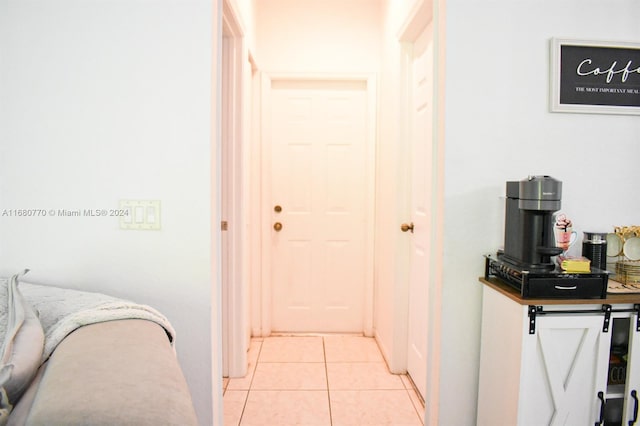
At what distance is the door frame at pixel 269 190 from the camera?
3.31 meters

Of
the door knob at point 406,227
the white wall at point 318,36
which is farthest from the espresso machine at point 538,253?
the white wall at point 318,36

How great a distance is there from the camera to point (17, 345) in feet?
3.52

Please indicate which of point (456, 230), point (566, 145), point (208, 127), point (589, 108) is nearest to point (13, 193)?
point (208, 127)

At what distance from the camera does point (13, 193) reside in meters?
1.67

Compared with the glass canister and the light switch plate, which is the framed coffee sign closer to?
the glass canister

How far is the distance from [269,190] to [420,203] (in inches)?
55.2

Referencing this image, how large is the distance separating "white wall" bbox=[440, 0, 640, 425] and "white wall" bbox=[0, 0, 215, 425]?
1.05 meters

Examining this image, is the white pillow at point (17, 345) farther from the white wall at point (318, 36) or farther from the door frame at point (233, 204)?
the white wall at point (318, 36)

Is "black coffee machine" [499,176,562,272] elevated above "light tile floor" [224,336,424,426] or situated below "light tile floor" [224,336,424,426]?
above

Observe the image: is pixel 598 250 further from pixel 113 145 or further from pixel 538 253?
pixel 113 145

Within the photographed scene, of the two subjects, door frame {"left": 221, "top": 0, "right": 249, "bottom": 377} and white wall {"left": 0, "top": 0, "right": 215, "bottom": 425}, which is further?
door frame {"left": 221, "top": 0, "right": 249, "bottom": 377}

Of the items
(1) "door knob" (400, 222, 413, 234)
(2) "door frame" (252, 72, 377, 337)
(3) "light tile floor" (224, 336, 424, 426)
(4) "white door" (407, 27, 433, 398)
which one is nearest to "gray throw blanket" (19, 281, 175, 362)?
(3) "light tile floor" (224, 336, 424, 426)

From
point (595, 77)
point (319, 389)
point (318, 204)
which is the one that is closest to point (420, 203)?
point (595, 77)

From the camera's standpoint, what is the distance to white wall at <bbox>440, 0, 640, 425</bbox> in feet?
5.82
